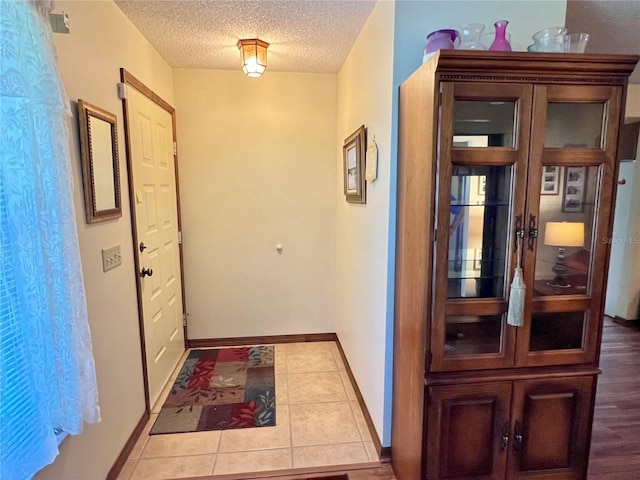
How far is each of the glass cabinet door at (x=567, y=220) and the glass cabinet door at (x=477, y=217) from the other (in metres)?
0.07

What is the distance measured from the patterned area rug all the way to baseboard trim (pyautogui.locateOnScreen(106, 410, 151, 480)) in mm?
79

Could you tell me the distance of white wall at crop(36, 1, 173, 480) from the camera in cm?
154

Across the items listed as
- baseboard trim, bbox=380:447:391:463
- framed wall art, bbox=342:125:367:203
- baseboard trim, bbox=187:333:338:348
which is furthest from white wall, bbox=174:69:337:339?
baseboard trim, bbox=380:447:391:463

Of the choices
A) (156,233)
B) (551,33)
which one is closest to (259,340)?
(156,233)

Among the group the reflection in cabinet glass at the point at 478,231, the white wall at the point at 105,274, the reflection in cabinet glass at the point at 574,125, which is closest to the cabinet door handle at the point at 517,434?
the reflection in cabinet glass at the point at 478,231

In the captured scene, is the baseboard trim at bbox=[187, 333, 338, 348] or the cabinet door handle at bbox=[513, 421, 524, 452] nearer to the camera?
the cabinet door handle at bbox=[513, 421, 524, 452]

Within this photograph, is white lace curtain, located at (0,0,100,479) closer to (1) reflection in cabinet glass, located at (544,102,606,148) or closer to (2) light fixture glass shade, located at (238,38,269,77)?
(2) light fixture glass shade, located at (238,38,269,77)

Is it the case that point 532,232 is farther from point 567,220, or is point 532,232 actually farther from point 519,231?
point 567,220

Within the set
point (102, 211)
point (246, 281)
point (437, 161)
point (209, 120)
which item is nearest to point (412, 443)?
point (437, 161)

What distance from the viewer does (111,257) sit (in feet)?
6.11

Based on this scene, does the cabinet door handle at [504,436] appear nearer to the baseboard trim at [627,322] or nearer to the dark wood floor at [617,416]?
the dark wood floor at [617,416]

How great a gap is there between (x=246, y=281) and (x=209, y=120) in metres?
1.47

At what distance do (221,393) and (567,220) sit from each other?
2.40 m

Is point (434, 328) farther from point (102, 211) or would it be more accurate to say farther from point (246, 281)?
point (246, 281)
